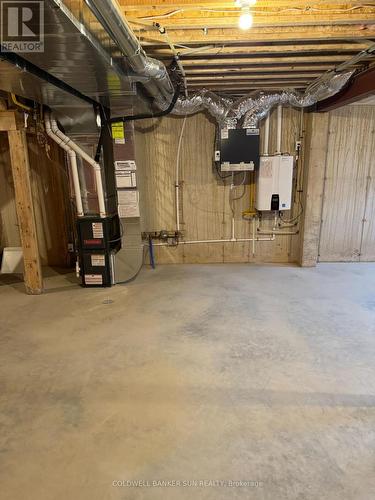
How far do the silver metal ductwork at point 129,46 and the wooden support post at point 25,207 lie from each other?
155 cm

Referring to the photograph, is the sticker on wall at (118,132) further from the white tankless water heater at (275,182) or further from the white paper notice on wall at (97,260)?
the white tankless water heater at (275,182)

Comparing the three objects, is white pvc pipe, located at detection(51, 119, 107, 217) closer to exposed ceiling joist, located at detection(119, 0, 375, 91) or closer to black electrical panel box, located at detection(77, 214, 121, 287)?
black electrical panel box, located at detection(77, 214, 121, 287)

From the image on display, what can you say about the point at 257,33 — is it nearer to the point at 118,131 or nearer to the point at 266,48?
the point at 266,48

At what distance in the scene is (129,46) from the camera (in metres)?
2.00

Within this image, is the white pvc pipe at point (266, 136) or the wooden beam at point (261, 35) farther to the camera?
the white pvc pipe at point (266, 136)

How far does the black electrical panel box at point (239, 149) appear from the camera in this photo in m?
4.33

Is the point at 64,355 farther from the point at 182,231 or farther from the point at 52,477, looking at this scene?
the point at 182,231

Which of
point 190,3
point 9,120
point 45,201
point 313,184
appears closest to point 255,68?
point 190,3

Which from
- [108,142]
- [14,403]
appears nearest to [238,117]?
[108,142]

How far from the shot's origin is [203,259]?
199 inches

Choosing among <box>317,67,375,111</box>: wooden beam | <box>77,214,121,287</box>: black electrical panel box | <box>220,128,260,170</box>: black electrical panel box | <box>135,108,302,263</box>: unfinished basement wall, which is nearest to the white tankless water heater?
<box>220,128,260,170</box>: black electrical panel box

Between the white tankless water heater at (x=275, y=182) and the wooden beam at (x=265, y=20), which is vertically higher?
the wooden beam at (x=265, y=20)

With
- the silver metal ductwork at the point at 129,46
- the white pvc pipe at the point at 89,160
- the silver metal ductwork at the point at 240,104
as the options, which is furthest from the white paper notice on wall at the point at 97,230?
the silver metal ductwork at the point at 240,104

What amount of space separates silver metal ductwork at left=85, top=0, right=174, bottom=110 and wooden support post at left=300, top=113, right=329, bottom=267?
2063 mm
